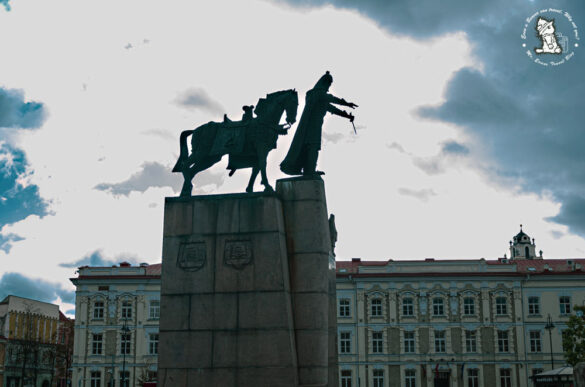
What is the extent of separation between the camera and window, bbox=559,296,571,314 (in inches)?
2333

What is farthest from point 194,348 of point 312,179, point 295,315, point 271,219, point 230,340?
point 312,179

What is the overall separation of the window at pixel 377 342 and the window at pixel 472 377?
23.6 ft

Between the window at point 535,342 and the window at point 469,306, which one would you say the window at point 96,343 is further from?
the window at point 535,342

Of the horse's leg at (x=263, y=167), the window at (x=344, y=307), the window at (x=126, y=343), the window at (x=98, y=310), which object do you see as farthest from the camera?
the window at (x=98, y=310)

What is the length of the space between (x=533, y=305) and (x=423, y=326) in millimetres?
9267

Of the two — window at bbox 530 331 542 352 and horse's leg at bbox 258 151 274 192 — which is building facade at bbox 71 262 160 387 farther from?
horse's leg at bbox 258 151 274 192

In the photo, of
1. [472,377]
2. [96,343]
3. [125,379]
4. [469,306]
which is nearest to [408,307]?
[469,306]

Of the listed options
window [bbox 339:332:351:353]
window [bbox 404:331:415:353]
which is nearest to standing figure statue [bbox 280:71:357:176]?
window [bbox 339:332:351:353]

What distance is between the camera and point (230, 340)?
14.2 meters

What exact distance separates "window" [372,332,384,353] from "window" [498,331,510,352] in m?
9.53

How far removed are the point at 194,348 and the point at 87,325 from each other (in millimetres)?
49966

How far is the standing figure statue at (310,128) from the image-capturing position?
15773 millimetres

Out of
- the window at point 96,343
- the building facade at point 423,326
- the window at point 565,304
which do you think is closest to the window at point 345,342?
the building facade at point 423,326

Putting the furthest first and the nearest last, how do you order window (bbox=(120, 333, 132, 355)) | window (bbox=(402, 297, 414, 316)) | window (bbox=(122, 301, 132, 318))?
window (bbox=(122, 301, 132, 318))
window (bbox=(120, 333, 132, 355))
window (bbox=(402, 297, 414, 316))
